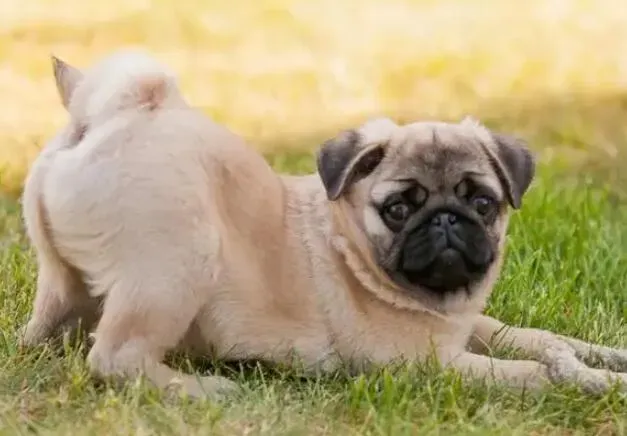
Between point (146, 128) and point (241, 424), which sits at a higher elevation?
point (146, 128)

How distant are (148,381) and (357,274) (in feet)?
2.54

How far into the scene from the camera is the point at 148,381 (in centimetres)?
359

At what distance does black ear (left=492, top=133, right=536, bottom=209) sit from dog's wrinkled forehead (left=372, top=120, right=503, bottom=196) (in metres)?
0.04

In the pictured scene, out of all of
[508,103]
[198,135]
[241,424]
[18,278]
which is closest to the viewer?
[241,424]

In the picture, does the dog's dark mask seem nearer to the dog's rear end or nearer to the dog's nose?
the dog's nose

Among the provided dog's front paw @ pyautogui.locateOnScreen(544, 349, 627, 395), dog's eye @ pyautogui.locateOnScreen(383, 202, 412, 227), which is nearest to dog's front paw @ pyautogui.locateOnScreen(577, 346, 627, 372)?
dog's front paw @ pyautogui.locateOnScreen(544, 349, 627, 395)

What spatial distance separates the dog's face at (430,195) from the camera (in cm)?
379

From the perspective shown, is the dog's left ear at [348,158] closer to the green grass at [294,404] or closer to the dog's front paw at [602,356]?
the green grass at [294,404]

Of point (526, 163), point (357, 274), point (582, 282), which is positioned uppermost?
point (526, 163)

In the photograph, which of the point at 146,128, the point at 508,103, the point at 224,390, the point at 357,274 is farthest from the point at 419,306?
the point at 508,103

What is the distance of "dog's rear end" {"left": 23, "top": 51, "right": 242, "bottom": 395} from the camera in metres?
3.60

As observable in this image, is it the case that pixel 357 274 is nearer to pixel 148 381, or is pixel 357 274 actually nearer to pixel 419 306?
pixel 419 306

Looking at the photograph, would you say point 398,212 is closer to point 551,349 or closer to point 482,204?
point 482,204

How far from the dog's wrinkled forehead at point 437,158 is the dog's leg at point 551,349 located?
1.86 feet
